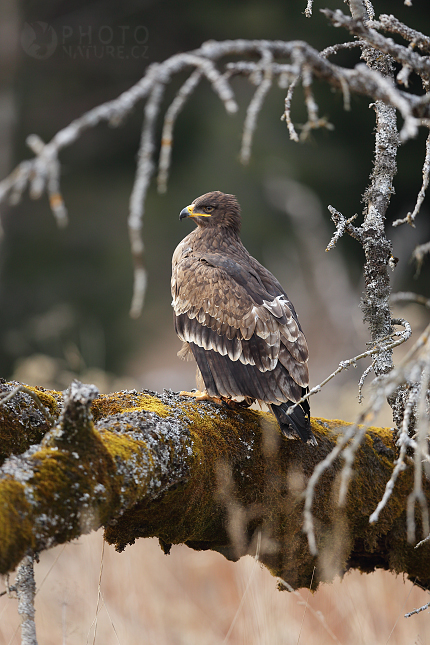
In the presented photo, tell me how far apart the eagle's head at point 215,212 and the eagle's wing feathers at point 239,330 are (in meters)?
0.47

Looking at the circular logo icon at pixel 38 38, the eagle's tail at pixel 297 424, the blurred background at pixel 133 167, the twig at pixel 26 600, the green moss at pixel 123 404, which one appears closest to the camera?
the twig at pixel 26 600

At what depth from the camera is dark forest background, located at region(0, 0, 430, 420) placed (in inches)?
479

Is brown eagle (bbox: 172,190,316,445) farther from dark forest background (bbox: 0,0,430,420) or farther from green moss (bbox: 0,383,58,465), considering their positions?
dark forest background (bbox: 0,0,430,420)

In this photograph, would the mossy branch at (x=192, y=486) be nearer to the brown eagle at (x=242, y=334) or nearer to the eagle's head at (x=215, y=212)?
the brown eagle at (x=242, y=334)

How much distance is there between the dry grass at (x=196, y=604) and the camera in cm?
370

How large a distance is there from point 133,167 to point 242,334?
39.2ft

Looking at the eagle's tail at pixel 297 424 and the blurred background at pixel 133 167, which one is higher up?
the blurred background at pixel 133 167

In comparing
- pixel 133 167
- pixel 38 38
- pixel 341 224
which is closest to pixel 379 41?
pixel 341 224

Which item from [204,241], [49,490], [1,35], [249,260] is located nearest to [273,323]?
[249,260]

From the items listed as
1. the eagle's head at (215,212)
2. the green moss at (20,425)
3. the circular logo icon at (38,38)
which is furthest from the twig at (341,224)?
the circular logo icon at (38,38)

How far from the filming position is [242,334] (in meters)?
2.94

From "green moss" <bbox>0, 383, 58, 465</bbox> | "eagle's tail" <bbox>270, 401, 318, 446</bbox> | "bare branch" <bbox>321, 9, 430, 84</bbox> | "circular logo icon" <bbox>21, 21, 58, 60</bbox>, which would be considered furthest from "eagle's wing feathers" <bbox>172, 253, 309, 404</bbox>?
"circular logo icon" <bbox>21, 21, 58, 60</bbox>

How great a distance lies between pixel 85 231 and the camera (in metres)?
14.1

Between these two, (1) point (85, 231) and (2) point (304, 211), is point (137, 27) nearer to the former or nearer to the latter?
(1) point (85, 231)
